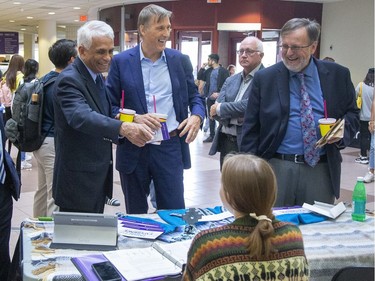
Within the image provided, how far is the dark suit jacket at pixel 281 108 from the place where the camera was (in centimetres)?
259

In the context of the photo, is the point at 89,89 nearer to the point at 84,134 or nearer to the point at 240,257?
the point at 84,134

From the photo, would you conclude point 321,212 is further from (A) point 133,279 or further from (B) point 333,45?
(B) point 333,45

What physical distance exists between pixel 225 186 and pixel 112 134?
0.96 meters

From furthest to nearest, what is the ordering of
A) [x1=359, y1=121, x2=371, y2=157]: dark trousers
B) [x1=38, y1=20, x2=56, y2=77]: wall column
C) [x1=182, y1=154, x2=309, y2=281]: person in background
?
[x1=38, y1=20, x2=56, y2=77]: wall column, [x1=359, y1=121, x2=371, y2=157]: dark trousers, [x1=182, y1=154, x2=309, y2=281]: person in background

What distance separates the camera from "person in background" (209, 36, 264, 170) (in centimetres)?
356

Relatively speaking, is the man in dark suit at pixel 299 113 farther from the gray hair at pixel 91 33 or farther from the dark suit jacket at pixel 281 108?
the gray hair at pixel 91 33

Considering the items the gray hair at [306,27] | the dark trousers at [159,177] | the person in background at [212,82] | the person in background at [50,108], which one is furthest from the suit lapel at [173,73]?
the person in background at [212,82]

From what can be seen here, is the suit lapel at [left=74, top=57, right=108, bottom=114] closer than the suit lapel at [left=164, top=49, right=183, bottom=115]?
Yes

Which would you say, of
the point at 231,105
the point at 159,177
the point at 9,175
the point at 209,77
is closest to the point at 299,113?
the point at 159,177

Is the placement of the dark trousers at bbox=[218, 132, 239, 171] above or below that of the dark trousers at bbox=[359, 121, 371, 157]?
above

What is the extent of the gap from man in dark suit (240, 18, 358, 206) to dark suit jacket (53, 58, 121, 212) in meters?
0.90

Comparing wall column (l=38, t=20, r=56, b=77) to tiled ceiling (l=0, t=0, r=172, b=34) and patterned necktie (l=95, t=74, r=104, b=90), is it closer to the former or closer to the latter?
tiled ceiling (l=0, t=0, r=172, b=34)

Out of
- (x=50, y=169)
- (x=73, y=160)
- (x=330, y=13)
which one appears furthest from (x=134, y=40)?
(x=73, y=160)

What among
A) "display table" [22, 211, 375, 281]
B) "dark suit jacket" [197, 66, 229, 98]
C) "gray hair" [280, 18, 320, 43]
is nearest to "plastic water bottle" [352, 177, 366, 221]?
"display table" [22, 211, 375, 281]
